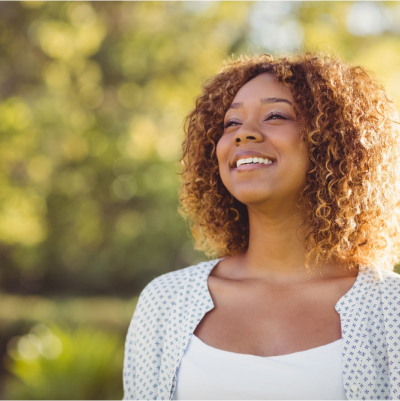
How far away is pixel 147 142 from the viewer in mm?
9898

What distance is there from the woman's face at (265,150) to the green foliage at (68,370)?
127 inches

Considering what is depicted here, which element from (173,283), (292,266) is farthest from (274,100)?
(173,283)

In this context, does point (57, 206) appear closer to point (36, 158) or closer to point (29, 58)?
point (36, 158)

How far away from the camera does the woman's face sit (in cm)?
203

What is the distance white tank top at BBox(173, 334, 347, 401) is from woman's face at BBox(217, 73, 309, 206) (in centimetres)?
63

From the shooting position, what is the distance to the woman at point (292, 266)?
185cm

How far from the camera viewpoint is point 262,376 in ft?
5.97

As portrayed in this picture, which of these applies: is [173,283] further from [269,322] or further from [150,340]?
[269,322]

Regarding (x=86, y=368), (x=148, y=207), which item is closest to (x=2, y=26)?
(x=148, y=207)

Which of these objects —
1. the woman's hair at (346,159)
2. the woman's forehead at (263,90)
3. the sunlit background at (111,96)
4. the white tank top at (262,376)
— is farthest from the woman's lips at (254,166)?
the sunlit background at (111,96)

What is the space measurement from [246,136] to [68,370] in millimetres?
3546

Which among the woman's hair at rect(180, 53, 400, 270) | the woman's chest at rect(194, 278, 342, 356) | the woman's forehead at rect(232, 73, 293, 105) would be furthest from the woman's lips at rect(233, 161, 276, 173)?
the woman's chest at rect(194, 278, 342, 356)

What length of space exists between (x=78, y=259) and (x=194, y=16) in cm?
721

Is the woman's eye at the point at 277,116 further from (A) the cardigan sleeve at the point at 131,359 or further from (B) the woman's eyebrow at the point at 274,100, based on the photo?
(A) the cardigan sleeve at the point at 131,359
